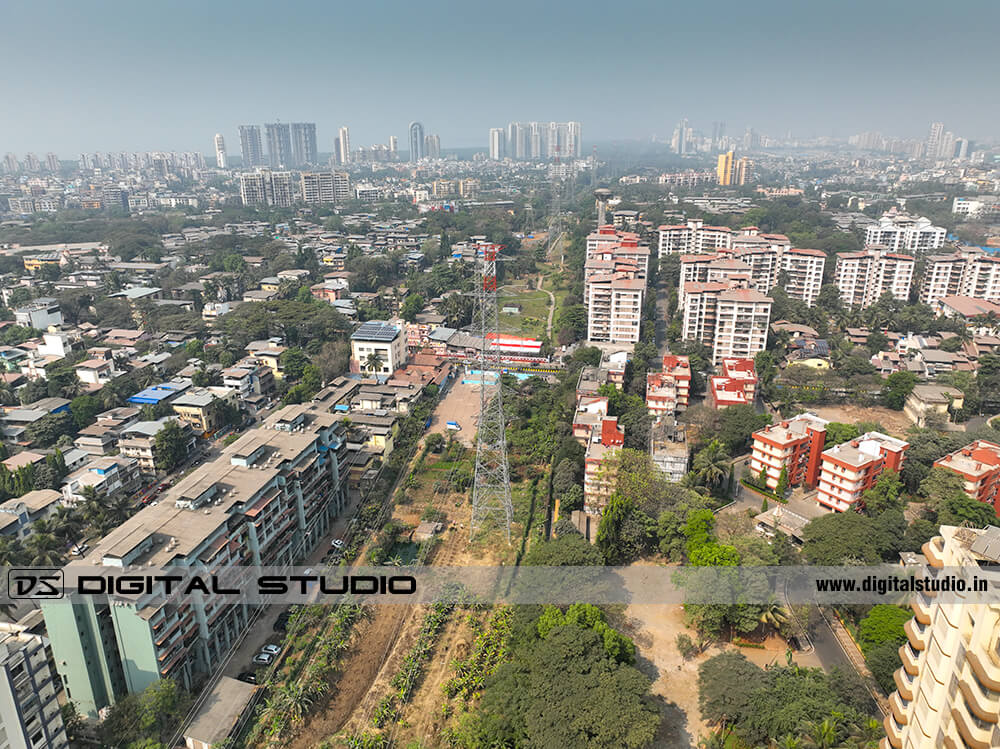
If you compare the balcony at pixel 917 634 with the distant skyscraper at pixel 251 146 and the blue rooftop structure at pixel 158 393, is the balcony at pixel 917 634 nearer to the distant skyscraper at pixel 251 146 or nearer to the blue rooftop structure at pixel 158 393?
the blue rooftop structure at pixel 158 393

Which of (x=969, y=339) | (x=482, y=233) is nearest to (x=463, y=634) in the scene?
(x=969, y=339)

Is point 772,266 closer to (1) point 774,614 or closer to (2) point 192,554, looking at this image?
(1) point 774,614

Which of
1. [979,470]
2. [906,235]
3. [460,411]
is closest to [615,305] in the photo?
[460,411]

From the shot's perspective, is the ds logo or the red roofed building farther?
the red roofed building

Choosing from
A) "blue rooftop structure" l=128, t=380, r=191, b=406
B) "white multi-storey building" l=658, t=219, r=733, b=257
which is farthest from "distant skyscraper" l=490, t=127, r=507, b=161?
"blue rooftop structure" l=128, t=380, r=191, b=406

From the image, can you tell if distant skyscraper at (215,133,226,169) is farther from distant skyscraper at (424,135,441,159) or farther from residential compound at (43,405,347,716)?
residential compound at (43,405,347,716)

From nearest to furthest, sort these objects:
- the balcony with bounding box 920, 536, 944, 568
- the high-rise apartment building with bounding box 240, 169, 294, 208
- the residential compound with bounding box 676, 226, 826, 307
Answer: the balcony with bounding box 920, 536, 944, 568
the residential compound with bounding box 676, 226, 826, 307
the high-rise apartment building with bounding box 240, 169, 294, 208

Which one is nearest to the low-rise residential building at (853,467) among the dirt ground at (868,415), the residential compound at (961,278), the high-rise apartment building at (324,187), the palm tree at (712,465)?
the palm tree at (712,465)
